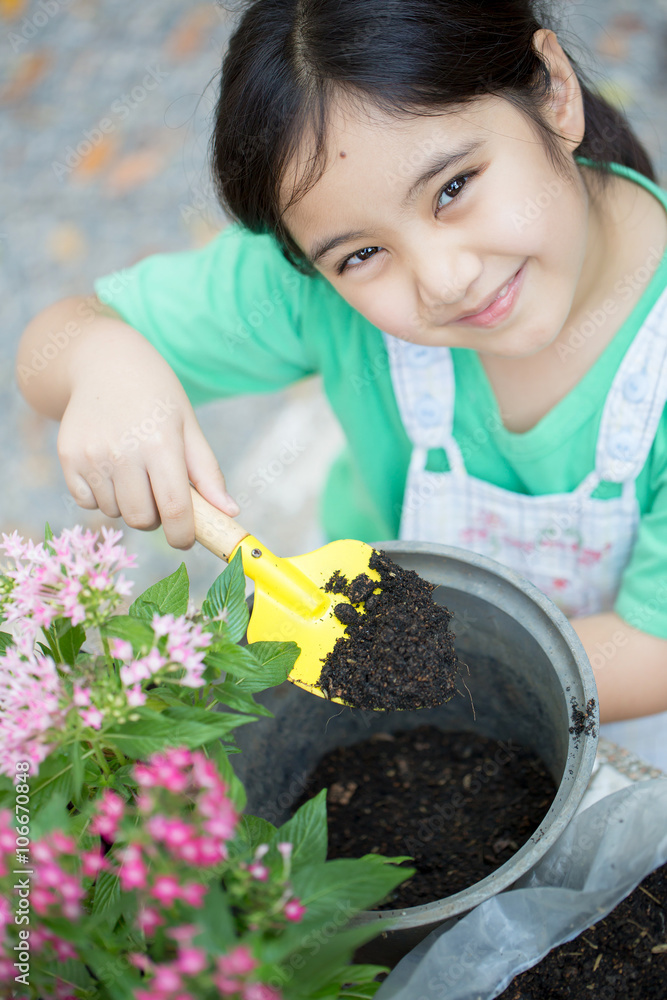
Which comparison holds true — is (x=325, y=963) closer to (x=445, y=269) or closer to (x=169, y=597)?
(x=169, y=597)

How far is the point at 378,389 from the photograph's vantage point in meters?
1.25

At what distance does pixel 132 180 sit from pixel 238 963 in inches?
97.5

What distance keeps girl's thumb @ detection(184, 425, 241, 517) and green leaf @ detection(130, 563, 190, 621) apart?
0.23 meters

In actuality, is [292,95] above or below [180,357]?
above

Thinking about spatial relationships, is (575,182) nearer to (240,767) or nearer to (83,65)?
(240,767)

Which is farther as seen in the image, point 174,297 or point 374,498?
point 374,498

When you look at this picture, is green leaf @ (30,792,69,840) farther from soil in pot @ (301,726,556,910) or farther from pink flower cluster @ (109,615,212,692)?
soil in pot @ (301,726,556,910)

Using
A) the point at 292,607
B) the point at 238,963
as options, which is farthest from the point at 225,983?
the point at 292,607

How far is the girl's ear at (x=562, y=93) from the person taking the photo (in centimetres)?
90

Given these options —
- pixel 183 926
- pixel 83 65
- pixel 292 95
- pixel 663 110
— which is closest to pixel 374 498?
pixel 292 95

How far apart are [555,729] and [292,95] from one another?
737mm

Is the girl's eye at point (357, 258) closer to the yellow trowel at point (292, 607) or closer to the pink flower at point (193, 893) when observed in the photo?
the yellow trowel at point (292, 607)

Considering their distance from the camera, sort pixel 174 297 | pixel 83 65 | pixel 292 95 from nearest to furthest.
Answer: pixel 292 95, pixel 174 297, pixel 83 65

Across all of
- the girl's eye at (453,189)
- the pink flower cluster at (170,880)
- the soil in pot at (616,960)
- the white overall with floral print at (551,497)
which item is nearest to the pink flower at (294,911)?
the pink flower cluster at (170,880)
